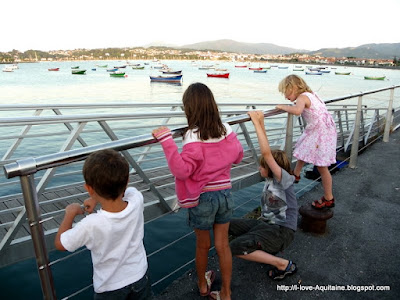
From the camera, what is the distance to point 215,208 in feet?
6.41

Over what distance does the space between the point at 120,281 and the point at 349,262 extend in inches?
77.0

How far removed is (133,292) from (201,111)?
3.28 ft

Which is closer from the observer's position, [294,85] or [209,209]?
[209,209]

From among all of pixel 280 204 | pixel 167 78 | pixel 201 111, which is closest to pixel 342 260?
pixel 280 204

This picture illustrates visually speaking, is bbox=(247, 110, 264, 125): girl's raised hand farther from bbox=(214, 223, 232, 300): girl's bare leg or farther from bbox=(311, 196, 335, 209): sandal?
bbox=(311, 196, 335, 209): sandal

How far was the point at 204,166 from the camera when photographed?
6.16 feet

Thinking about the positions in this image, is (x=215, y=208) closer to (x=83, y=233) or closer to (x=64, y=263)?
(x=83, y=233)

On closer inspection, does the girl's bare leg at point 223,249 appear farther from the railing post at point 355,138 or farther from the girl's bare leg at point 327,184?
the railing post at point 355,138

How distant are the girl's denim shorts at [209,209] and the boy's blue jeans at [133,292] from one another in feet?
1.50

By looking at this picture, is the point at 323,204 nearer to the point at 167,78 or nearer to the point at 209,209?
the point at 209,209

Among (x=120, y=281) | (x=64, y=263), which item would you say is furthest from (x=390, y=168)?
(x=64, y=263)

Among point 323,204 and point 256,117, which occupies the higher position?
point 256,117

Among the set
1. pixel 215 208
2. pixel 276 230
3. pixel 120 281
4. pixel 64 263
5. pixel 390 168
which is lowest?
pixel 64 263

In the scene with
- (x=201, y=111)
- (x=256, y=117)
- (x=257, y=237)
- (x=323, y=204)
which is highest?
(x=201, y=111)
